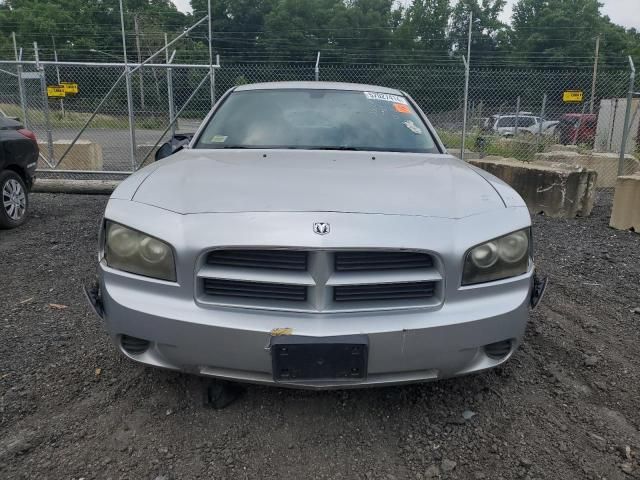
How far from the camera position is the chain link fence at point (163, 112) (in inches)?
395

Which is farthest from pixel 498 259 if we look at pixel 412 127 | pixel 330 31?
pixel 330 31

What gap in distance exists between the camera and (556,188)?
6.81 meters

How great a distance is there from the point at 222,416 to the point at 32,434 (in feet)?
2.65

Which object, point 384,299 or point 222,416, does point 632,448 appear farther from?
point 222,416

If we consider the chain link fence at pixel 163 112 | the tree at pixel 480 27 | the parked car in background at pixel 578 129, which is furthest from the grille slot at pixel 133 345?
the tree at pixel 480 27

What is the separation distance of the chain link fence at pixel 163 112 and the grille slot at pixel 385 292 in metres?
7.73

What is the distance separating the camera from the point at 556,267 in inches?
189

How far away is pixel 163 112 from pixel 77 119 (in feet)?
6.61

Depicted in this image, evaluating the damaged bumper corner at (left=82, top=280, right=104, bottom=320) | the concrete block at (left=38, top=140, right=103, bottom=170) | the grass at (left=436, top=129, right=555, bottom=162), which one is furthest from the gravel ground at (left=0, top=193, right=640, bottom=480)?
the grass at (left=436, top=129, right=555, bottom=162)

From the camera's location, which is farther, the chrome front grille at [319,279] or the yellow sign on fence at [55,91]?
the yellow sign on fence at [55,91]

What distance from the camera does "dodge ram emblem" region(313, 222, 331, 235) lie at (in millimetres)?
2025

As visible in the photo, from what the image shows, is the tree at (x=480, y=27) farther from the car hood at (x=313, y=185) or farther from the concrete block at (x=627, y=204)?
the car hood at (x=313, y=185)

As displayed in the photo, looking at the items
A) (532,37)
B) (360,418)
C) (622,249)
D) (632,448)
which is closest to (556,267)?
(622,249)

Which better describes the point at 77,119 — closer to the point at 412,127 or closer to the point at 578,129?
the point at 412,127
